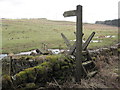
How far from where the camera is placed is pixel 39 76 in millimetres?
4602

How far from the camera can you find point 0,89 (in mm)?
3906

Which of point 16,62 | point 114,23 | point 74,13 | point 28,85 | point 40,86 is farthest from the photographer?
point 114,23

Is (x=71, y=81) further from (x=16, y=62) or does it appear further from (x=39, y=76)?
(x=16, y=62)

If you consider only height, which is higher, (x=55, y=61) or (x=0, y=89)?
(x=55, y=61)

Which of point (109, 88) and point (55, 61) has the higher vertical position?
point (55, 61)

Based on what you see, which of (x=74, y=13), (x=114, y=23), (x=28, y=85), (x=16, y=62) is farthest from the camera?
(x=114, y=23)

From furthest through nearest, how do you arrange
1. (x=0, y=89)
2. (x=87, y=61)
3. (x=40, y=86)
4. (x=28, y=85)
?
(x=87, y=61)
(x=40, y=86)
(x=28, y=85)
(x=0, y=89)

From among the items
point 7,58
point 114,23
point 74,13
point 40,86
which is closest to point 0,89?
point 40,86

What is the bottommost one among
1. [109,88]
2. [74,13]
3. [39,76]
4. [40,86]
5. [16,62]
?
[109,88]

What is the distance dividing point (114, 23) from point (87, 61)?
61238mm

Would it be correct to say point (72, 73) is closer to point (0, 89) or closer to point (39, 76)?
point (39, 76)

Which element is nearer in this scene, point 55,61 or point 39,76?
point 39,76

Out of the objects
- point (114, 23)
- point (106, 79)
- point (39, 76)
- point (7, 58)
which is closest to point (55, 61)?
point (39, 76)

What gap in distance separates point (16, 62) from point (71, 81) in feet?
7.02
